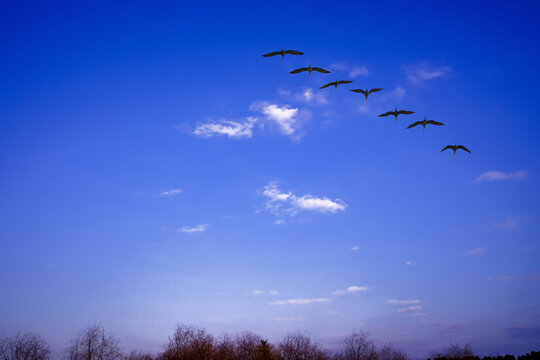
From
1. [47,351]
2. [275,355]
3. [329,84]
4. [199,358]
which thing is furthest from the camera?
[275,355]

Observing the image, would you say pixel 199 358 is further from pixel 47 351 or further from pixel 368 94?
pixel 368 94

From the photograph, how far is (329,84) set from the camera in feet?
103

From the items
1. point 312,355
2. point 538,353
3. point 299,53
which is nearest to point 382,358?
point 312,355

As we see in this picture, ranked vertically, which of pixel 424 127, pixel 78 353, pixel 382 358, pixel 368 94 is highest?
pixel 368 94

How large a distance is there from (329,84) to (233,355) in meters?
52.2

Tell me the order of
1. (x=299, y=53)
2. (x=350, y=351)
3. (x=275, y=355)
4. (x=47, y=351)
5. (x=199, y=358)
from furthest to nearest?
(x=350, y=351), (x=275, y=355), (x=199, y=358), (x=47, y=351), (x=299, y=53)

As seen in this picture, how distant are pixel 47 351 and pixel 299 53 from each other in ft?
179

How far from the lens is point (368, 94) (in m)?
32.3

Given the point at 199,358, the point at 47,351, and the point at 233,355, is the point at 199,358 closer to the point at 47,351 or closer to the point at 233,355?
the point at 233,355

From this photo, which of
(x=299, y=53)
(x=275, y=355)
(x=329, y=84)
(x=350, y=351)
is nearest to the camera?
(x=299, y=53)

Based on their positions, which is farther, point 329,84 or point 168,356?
A: point 168,356

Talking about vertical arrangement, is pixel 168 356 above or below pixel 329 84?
below

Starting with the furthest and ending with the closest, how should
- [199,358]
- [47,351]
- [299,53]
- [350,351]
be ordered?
[350,351]
[199,358]
[47,351]
[299,53]

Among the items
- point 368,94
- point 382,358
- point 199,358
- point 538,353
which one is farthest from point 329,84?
point 382,358
